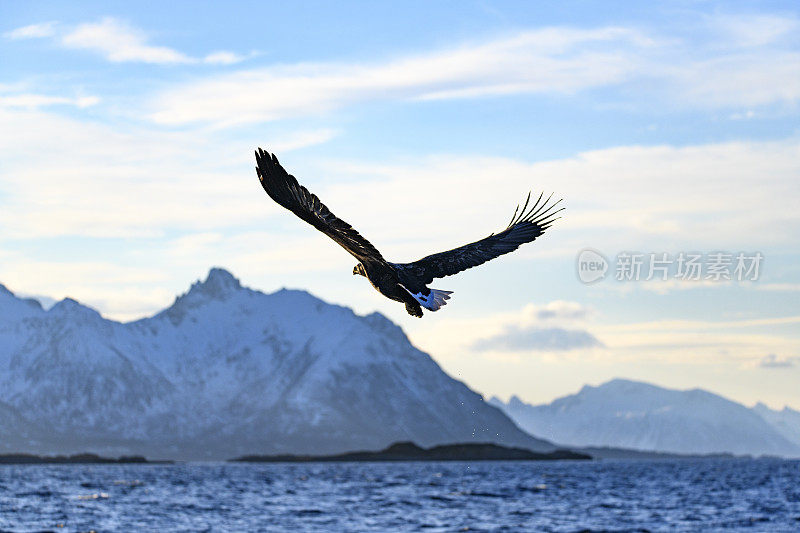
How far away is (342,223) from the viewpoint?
623 inches

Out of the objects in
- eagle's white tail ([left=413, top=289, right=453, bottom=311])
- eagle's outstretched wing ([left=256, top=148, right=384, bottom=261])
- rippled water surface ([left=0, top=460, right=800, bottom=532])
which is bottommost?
rippled water surface ([left=0, top=460, right=800, bottom=532])

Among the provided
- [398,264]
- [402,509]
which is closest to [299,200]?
[398,264]

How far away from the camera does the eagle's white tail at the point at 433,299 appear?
54.5ft

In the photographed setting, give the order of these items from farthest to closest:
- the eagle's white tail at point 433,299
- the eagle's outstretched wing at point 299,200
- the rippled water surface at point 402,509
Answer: the rippled water surface at point 402,509, the eagle's white tail at point 433,299, the eagle's outstretched wing at point 299,200

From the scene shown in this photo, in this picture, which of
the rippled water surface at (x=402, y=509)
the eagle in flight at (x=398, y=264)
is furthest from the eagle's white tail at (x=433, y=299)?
the rippled water surface at (x=402, y=509)

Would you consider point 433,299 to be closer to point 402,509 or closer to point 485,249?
point 485,249

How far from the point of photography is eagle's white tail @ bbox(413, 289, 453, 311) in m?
16.6

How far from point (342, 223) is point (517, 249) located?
15.0 feet

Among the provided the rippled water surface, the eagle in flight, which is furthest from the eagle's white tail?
the rippled water surface

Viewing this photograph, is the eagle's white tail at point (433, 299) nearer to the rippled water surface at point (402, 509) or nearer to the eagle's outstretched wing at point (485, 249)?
the eagle's outstretched wing at point (485, 249)

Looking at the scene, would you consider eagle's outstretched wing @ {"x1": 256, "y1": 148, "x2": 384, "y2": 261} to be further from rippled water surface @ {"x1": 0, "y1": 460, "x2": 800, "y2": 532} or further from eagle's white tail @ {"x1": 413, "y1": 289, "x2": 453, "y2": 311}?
rippled water surface @ {"x1": 0, "y1": 460, "x2": 800, "y2": 532}

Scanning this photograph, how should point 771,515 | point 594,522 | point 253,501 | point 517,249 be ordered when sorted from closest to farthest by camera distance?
1. point 517,249
2. point 594,522
3. point 771,515
4. point 253,501

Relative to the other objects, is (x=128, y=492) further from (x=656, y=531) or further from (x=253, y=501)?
(x=656, y=531)

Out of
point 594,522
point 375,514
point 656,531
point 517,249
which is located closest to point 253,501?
point 375,514
